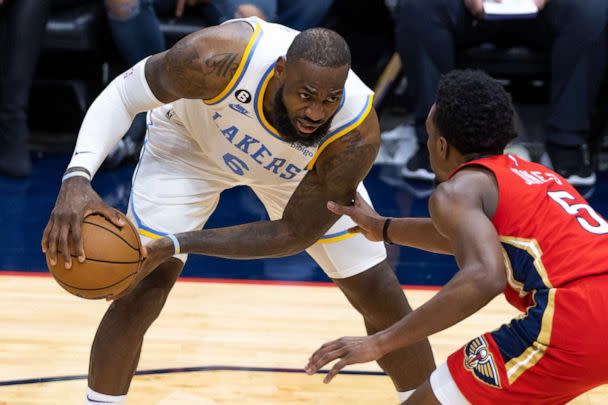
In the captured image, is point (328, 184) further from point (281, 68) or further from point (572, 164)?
point (572, 164)

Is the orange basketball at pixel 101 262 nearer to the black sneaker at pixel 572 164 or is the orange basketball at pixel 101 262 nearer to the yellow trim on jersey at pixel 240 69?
the yellow trim on jersey at pixel 240 69

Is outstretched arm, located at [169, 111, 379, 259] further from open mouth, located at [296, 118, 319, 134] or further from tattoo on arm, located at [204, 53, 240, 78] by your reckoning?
tattoo on arm, located at [204, 53, 240, 78]

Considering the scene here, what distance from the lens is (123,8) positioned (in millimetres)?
7164

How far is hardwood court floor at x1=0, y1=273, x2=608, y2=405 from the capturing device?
4364mm

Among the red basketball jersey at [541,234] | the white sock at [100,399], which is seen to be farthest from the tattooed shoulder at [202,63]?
the white sock at [100,399]

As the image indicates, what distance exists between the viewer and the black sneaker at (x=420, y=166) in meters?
7.30

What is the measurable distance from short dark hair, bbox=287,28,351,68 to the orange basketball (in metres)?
0.81

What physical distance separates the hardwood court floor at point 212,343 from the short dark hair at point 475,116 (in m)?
1.57

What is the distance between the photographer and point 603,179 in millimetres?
7371

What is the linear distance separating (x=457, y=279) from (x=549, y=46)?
15.7ft

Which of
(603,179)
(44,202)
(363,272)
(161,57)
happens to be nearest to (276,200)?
(363,272)

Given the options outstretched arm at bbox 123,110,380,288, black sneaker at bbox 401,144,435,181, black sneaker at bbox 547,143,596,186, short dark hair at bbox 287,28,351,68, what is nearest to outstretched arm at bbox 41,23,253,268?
short dark hair at bbox 287,28,351,68

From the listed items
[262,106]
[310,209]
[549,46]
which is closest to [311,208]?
[310,209]

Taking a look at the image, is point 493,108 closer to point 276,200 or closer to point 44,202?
point 276,200
